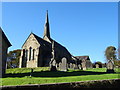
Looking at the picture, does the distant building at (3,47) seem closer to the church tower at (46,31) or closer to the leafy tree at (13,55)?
the church tower at (46,31)

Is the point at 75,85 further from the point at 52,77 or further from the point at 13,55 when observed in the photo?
the point at 13,55

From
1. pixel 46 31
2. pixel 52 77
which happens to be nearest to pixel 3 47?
pixel 52 77

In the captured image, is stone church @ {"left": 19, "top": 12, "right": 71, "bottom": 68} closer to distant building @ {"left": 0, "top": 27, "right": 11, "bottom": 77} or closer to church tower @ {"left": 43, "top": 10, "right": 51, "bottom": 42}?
church tower @ {"left": 43, "top": 10, "right": 51, "bottom": 42}

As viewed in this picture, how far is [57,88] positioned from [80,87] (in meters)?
1.43

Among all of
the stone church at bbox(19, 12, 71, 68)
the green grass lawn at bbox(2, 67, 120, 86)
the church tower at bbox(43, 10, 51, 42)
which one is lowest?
the green grass lawn at bbox(2, 67, 120, 86)

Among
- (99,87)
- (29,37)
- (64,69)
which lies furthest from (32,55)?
(99,87)

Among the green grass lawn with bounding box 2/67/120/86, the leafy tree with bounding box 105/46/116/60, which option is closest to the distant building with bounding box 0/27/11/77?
the green grass lawn with bounding box 2/67/120/86

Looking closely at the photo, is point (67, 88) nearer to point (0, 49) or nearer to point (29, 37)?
point (0, 49)

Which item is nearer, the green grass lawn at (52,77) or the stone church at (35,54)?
the green grass lawn at (52,77)

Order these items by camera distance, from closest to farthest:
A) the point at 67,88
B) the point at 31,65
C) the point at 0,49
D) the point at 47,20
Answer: the point at 67,88
the point at 0,49
the point at 31,65
the point at 47,20

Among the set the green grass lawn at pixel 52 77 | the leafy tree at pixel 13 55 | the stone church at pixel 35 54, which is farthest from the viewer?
the leafy tree at pixel 13 55

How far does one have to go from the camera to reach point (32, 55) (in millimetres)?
39656

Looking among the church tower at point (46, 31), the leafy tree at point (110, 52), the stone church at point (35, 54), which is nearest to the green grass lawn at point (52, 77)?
the stone church at point (35, 54)

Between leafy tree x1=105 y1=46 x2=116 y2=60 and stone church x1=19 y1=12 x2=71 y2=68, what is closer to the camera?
stone church x1=19 y1=12 x2=71 y2=68
